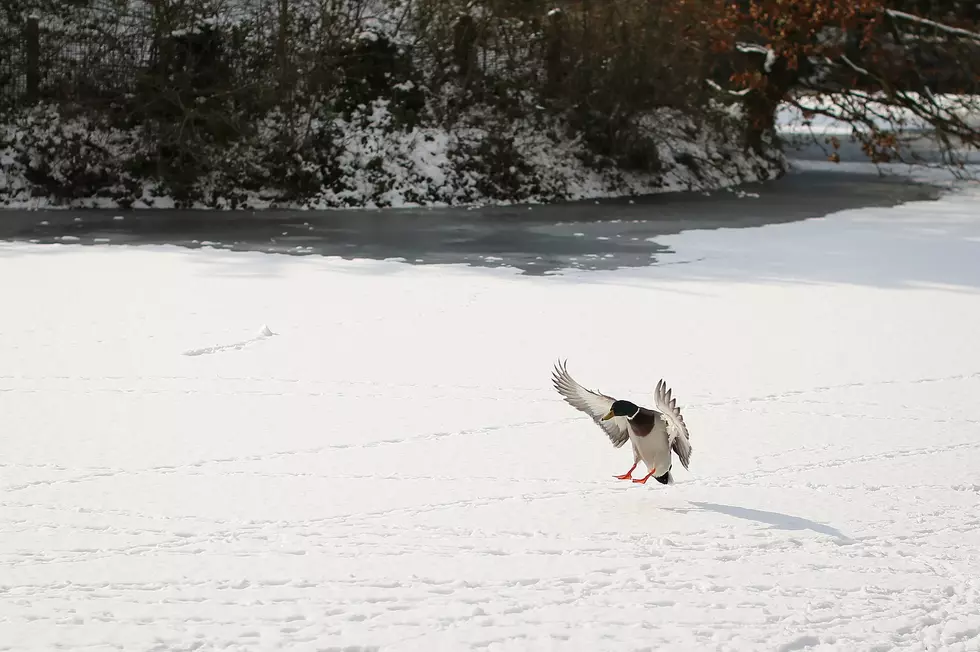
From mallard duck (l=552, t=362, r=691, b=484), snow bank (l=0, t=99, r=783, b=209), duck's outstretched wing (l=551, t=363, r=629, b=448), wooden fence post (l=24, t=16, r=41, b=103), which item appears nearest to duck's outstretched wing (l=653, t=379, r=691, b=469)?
mallard duck (l=552, t=362, r=691, b=484)

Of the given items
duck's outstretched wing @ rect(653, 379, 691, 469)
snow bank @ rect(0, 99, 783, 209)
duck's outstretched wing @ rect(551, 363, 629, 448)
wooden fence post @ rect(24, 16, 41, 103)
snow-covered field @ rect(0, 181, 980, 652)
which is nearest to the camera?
snow-covered field @ rect(0, 181, 980, 652)

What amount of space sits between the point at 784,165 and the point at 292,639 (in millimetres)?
21460

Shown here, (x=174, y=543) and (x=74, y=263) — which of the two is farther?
(x=74, y=263)

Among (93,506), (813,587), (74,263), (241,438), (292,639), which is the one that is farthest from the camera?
(74,263)

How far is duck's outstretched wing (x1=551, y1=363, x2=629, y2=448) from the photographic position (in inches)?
189

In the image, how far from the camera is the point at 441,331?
824 cm

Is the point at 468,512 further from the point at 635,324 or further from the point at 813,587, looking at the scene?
the point at 635,324

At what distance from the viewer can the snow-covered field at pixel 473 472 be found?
3.76 m

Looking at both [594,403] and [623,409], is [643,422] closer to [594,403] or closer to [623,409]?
[623,409]

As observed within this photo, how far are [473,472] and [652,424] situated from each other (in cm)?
100

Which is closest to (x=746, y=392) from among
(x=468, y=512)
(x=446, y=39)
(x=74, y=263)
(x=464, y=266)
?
(x=468, y=512)

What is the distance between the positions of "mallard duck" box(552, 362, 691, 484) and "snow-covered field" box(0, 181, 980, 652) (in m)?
0.25

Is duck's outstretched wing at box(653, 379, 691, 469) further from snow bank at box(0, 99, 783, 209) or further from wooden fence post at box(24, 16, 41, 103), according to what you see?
wooden fence post at box(24, 16, 41, 103)

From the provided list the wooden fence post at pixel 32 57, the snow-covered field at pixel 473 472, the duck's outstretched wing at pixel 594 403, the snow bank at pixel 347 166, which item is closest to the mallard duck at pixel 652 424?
the duck's outstretched wing at pixel 594 403
